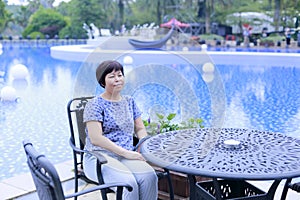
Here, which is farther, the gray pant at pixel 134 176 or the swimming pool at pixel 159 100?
the swimming pool at pixel 159 100

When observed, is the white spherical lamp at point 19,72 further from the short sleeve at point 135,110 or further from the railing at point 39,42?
the railing at point 39,42

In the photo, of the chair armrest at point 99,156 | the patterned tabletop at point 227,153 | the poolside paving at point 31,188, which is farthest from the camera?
the poolside paving at point 31,188

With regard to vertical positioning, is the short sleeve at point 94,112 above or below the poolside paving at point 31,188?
above

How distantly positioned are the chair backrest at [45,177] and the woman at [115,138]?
0.69 m

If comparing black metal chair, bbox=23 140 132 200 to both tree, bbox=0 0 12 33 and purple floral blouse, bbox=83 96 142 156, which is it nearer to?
purple floral blouse, bbox=83 96 142 156

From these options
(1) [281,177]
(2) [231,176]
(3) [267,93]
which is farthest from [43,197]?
(3) [267,93]

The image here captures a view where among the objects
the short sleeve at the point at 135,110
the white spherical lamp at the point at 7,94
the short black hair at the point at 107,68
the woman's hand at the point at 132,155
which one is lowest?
the white spherical lamp at the point at 7,94

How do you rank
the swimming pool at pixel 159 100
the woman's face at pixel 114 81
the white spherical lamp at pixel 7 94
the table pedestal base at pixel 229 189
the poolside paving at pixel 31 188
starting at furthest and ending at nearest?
1. the white spherical lamp at pixel 7 94
2. the swimming pool at pixel 159 100
3. the poolside paving at pixel 31 188
4. the woman's face at pixel 114 81
5. the table pedestal base at pixel 229 189

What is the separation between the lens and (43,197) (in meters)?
1.39

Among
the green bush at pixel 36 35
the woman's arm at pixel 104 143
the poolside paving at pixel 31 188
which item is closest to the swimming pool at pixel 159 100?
the poolside paving at pixel 31 188

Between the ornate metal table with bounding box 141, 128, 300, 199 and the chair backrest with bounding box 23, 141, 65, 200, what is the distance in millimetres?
624

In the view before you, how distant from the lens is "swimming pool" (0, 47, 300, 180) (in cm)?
486

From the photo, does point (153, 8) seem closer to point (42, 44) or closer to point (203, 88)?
point (42, 44)

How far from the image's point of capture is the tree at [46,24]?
3098 cm
